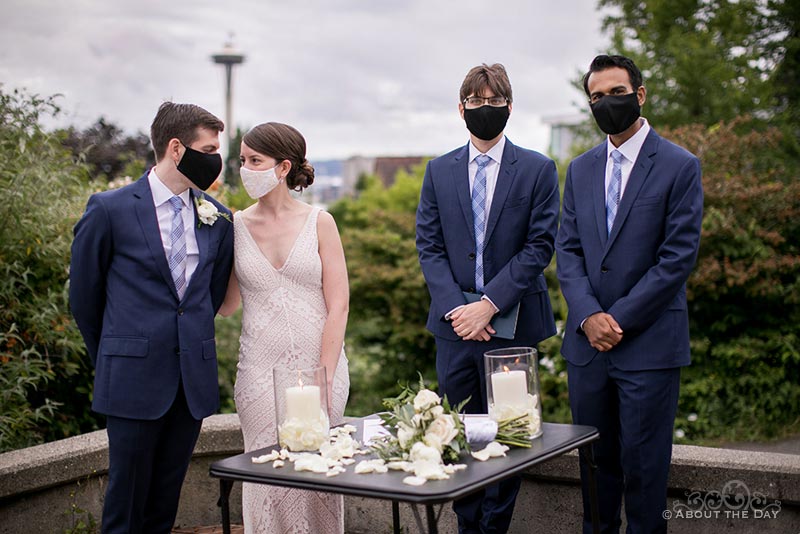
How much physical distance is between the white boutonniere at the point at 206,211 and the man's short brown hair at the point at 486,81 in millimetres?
1292

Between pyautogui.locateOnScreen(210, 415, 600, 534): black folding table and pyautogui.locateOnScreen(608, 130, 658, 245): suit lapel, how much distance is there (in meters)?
1.02

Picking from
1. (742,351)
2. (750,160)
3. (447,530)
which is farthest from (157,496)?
(750,160)

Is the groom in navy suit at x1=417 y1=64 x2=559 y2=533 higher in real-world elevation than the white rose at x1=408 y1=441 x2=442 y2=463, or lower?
higher

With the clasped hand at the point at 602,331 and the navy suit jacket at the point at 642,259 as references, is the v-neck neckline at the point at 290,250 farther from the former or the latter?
the clasped hand at the point at 602,331

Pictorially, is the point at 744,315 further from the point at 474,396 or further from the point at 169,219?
the point at 169,219

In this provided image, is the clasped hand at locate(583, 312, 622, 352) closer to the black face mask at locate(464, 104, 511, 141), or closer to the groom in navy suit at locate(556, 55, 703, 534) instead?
the groom in navy suit at locate(556, 55, 703, 534)

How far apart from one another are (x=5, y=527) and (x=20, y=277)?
1.72 m

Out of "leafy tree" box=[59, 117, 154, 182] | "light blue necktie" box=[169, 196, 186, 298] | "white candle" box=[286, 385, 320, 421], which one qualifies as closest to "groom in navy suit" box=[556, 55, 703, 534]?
"white candle" box=[286, 385, 320, 421]

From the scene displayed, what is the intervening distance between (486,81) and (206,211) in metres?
1.43

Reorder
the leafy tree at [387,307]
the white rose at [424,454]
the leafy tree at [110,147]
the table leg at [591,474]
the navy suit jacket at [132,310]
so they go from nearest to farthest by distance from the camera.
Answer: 1. the white rose at [424,454]
2. the table leg at [591,474]
3. the navy suit jacket at [132,310]
4. the leafy tree at [387,307]
5. the leafy tree at [110,147]

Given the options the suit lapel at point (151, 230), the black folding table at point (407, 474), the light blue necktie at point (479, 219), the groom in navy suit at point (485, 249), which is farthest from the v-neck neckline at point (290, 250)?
the black folding table at point (407, 474)

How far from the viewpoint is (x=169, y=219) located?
3.69 metres

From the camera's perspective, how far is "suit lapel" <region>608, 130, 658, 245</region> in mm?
3842

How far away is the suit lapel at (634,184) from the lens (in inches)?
151
